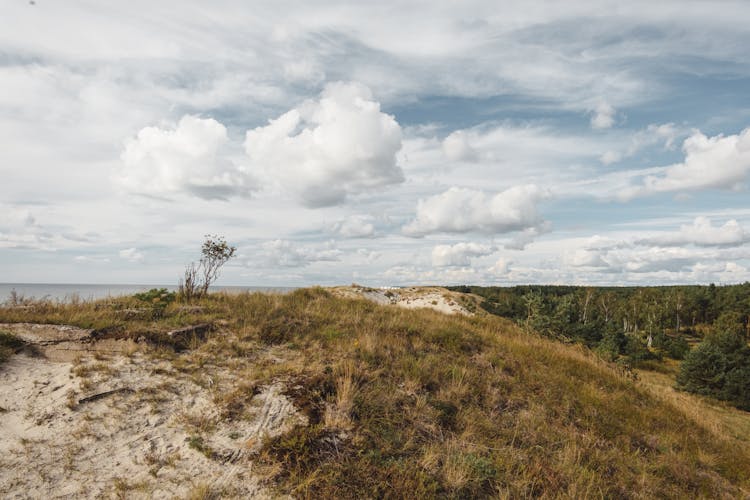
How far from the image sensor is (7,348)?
7.14 meters

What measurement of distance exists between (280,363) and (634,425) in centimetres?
801

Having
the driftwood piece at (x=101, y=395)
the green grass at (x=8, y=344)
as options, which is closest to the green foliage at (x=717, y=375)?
the driftwood piece at (x=101, y=395)

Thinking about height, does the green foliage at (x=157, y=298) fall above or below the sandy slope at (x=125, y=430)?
above

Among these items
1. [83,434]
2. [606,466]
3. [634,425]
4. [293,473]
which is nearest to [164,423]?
[83,434]

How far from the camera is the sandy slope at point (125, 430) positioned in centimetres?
460

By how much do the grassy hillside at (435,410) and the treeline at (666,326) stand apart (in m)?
6.14

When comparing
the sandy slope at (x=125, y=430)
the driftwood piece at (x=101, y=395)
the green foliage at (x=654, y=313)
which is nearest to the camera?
the sandy slope at (x=125, y=430)

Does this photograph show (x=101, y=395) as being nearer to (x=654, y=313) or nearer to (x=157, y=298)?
(x=157, y=298)

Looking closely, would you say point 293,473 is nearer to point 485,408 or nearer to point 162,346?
point 485,408

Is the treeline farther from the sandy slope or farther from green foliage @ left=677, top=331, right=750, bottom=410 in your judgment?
the sandy slope

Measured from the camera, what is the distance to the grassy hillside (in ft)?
17.1

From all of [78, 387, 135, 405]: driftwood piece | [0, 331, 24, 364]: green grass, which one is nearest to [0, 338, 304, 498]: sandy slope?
[78, 387, 135, 405]: driftwood piece

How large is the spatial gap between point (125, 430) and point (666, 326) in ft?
385

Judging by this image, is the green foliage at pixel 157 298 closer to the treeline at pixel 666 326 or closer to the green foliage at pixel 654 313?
the treeline at pixel 666 326
